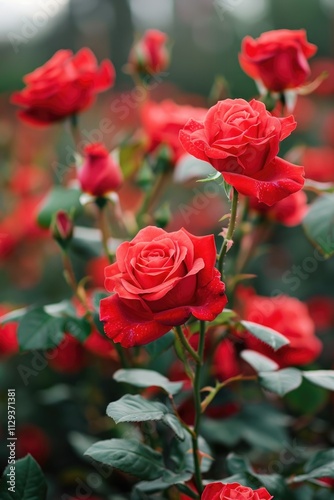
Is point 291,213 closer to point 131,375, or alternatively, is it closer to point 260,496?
point 131,375

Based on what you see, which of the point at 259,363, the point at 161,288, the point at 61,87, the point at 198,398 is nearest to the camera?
the point at 161,288

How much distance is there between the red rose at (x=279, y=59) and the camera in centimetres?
85

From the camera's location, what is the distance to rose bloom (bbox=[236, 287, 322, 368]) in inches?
39.6

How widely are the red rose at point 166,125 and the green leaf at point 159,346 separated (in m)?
0.39

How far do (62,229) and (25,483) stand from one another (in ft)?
1.16

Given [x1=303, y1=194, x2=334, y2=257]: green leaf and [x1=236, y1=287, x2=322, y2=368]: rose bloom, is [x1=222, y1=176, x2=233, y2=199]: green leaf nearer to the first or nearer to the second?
[x1=303, y1=194, x2=334, y2=257]: green leaf

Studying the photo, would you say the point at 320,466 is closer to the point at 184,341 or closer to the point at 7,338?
the point at 184,341

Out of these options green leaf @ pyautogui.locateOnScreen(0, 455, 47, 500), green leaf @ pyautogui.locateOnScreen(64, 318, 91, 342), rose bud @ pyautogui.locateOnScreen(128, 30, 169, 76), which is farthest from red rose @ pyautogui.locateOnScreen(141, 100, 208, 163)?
green leaf @ pyautogui.locateOnScreen(0, 455, 47, 500)

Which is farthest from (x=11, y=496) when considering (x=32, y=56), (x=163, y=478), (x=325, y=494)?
(x=32, y=56)

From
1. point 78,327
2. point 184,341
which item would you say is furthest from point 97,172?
point 184,341

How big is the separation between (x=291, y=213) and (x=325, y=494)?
1.39ft

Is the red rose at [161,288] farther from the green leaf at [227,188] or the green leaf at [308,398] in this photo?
the green leaf at [308,398]

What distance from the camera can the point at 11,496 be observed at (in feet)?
2.25

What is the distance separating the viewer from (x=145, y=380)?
739mm
